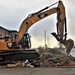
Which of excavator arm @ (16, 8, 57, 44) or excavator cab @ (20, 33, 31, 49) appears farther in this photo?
excavator cab @ (20, 33, 31, 49)

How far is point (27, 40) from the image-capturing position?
32.9 m

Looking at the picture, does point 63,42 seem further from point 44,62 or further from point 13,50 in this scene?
point 13,50

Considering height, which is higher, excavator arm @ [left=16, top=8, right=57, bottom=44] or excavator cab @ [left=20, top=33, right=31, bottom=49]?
excavator arm @ [left=16, top=8, right=57, bottom=44]

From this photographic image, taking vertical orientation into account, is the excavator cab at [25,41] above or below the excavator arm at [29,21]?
below

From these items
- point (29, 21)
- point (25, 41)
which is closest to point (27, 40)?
point (25, 41)

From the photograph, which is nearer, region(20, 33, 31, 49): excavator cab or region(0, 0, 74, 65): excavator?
region(0, 0, 74, 65): excavator

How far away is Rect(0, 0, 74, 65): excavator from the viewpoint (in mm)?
30922

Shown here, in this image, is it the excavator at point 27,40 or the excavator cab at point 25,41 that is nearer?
the excavator at point 27,40

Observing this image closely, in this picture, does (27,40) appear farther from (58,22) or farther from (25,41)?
(58,22)

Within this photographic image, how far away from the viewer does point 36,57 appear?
3106 cm

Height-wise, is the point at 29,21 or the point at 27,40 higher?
the point at 29,21

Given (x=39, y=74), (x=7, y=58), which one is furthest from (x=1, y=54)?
(x=39, y=74)

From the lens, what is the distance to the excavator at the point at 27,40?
30.9 m

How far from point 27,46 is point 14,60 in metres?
2.71
